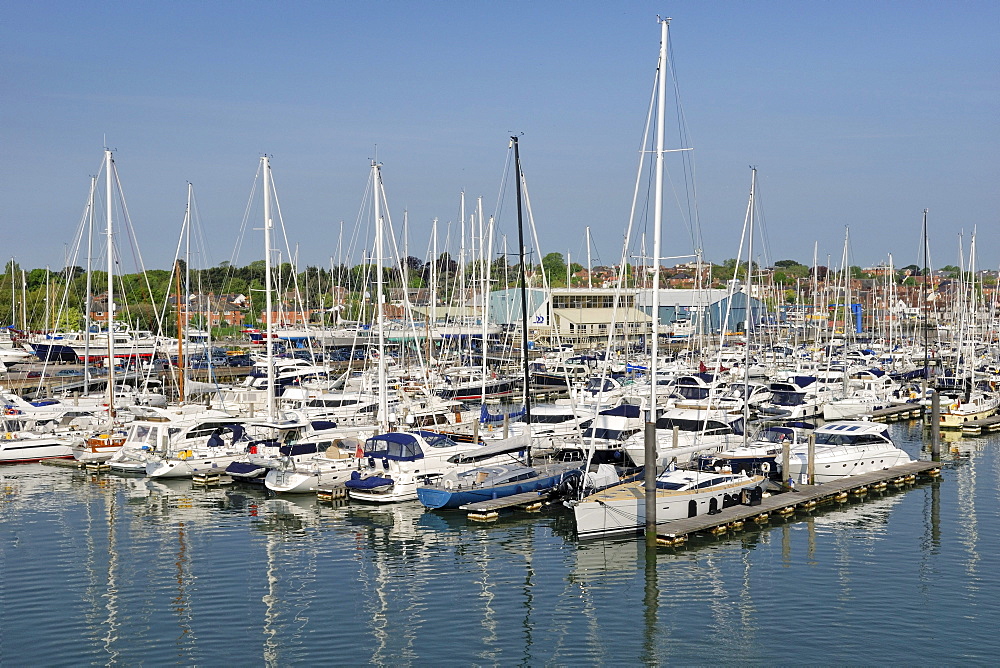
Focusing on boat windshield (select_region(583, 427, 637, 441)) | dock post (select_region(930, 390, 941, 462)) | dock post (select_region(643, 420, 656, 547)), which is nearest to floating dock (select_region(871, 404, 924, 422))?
dock post (select_region(930, 390, 941, 462))

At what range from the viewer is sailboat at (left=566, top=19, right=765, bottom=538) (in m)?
27.6

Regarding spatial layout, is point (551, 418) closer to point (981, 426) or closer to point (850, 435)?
point (850, 435)

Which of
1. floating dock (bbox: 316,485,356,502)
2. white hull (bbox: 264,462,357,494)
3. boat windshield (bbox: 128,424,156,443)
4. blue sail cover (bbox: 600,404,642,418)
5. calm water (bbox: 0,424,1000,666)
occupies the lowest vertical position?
calm water (bbox: 0,424,1000,666)

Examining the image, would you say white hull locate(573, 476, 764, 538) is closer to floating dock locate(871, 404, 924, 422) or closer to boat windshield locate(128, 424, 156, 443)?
boat windshield locate(128, 424, 156, 443)

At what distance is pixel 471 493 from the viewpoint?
31.0 meters

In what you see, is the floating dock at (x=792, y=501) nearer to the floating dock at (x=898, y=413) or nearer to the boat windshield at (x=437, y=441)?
the boat windshield at (x=437, y=441)

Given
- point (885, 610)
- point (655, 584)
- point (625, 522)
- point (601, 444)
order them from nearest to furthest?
point (885, 610), point (655, 584), point (625, 522), point (601, 444)

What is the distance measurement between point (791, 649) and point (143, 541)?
1818 centimetres

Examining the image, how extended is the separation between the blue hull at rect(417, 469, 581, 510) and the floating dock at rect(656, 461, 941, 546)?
5227 mm

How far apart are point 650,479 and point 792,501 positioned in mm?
6360

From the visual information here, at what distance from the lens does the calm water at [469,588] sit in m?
20.4

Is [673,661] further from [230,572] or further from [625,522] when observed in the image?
[230,572]

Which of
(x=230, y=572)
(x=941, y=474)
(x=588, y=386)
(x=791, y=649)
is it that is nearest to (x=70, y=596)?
(x=230, y=572)

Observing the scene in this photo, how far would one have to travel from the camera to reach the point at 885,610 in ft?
74.3
